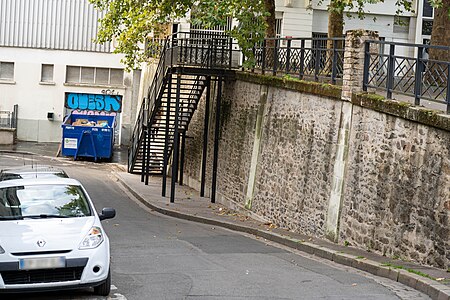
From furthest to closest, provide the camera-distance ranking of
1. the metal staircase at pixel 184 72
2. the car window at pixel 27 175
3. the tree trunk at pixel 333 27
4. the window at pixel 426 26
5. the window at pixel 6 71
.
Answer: the window at pixel 6 71, the window at pixel 426 26, the metal staircase at pixel 184 72, the tree trunk at pixel 333 27, the car window at pixel 27 175

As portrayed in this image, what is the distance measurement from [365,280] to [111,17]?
20601 mm

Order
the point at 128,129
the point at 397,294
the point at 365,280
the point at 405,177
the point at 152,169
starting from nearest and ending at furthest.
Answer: the point at 397,294 → the point at 365,280 → the point at 405,177 → the point at 152,169 → the point at 128,129

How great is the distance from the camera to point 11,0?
2021 inches

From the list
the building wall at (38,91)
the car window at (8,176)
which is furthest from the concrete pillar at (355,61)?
the building wall at (38,91)

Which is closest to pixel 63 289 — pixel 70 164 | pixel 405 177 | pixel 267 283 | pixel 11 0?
pixel 267 283

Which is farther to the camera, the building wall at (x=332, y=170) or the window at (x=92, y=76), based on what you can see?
the window at (x=92, y=76)

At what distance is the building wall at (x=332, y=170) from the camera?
14.6 m

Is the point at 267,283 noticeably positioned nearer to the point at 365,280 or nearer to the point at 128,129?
the point at 365,280

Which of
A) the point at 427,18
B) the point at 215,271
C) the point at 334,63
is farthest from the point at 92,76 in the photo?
the point at 215,271

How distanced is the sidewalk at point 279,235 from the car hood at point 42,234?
4.85 m

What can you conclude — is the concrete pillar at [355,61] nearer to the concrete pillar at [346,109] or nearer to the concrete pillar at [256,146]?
the concrete pillar at [346,109]

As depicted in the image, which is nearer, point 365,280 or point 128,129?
point 365,280

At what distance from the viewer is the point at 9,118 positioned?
5003cm

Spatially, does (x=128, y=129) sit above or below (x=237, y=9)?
below
